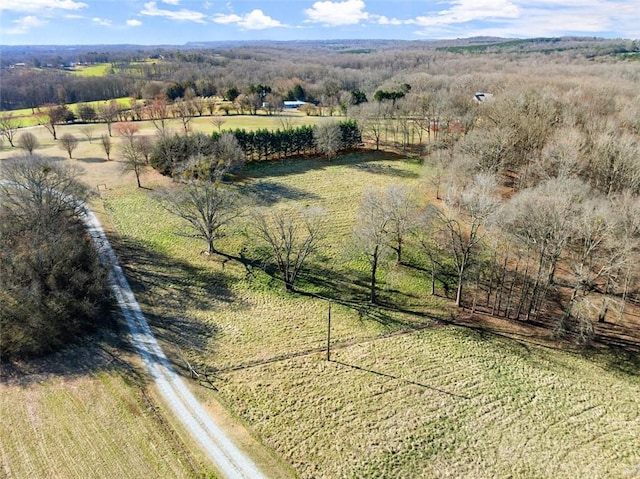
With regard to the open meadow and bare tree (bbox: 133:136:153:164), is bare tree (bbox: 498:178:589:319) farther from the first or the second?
bare tree (bbox: 133:136:153:164)

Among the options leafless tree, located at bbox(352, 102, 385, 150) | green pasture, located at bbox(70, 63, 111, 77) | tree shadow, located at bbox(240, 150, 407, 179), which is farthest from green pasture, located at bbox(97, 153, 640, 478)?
green pasture, located at bbox(70, 63, 111, 77)

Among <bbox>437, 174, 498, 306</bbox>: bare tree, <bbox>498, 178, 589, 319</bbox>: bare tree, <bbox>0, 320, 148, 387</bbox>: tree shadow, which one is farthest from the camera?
<bbox>437, 174, 498, 306</bbox>: bare tree

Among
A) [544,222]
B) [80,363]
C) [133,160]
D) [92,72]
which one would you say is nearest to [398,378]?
[544,222]

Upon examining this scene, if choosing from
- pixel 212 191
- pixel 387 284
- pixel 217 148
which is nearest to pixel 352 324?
pixel 387 284

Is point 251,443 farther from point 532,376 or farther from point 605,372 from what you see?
point 605,372

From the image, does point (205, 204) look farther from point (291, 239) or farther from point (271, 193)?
point (271, 193)

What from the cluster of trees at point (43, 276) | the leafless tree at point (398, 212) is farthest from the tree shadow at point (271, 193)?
the cluster of trees at point (43, 276)
